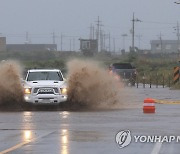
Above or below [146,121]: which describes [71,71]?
above

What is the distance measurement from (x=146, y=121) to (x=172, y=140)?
533 centimetres

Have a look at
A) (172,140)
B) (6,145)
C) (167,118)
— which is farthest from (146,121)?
(6,145)

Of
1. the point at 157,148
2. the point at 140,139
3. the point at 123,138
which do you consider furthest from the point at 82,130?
the point at 157,148

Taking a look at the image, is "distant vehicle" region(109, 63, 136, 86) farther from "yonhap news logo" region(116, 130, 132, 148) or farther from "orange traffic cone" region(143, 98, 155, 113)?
"yonhap news logo" region(116, 130, 132, 148)

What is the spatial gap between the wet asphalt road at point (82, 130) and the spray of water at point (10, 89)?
1978mm

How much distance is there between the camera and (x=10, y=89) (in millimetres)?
26531

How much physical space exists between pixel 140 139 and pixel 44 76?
489 inches

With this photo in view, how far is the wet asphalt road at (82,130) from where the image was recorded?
1364 centimetres

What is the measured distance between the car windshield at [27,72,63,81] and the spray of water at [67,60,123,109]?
0.51 metres

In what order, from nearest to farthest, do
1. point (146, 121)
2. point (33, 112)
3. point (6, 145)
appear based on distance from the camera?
point (6, 145)
point (146, 121)
point (33, 112)

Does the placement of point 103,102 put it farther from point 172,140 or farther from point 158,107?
point 172,140

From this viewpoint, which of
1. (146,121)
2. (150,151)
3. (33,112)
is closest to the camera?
(150,151)

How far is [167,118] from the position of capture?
851 inches

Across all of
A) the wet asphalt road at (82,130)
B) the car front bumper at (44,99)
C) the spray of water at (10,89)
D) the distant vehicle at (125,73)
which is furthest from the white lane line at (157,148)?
the distant vehicle at (125,73)
